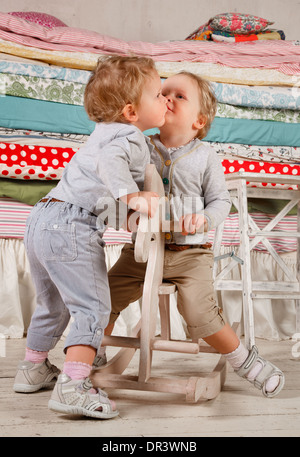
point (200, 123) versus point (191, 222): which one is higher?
point (200, 123)

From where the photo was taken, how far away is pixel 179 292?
1.20 metres

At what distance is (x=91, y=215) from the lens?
1.08m

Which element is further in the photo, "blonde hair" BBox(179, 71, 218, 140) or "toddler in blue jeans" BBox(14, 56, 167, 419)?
"blonde hair" BBox(179, 71, 218, 140)

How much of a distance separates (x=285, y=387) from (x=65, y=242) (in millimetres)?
629

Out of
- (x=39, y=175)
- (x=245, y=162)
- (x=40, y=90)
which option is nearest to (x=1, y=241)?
(x=39, y=175)

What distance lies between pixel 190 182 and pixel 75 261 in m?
0.35

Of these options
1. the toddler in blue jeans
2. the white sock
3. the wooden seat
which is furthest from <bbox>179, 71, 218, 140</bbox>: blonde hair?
the white sock

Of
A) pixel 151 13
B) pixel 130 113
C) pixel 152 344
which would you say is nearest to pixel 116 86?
pixel 130 113

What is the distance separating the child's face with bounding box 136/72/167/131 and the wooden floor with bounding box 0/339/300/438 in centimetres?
58

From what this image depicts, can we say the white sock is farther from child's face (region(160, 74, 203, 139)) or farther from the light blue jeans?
child's face (region(160, 74, 203, 139))

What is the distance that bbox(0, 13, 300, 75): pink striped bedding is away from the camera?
1.88 m

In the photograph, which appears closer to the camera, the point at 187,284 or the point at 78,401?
the point at 78,401

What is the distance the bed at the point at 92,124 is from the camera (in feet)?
5.71

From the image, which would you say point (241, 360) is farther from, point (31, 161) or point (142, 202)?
point (31, 161)
